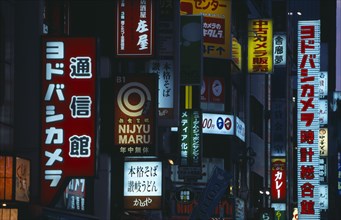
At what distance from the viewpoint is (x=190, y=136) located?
1694 inches

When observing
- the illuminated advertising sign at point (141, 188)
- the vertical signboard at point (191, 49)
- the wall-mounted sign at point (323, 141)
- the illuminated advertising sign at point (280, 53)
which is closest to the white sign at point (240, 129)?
the illuminated advertising sign at point (280, 53)

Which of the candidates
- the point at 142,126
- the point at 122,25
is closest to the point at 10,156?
the point at 142,126

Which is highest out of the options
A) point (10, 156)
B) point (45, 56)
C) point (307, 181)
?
point (45, 56)

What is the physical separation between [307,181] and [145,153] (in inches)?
1464

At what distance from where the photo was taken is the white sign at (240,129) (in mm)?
58569

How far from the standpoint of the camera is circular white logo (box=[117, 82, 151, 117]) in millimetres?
28641

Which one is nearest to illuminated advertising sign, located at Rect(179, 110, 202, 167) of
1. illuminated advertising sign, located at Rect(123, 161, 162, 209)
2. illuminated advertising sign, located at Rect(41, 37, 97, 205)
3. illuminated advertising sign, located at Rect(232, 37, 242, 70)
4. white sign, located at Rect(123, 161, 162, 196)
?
white sign, located at Rect(123, 161, 162, 196)

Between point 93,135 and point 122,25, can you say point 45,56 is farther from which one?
point 122,25

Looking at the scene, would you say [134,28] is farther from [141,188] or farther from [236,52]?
[236,52]

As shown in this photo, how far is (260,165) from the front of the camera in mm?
71500

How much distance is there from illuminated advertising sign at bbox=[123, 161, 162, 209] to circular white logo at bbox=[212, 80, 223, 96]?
23.5 metres

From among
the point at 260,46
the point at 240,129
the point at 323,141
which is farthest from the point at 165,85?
the point at 323,141

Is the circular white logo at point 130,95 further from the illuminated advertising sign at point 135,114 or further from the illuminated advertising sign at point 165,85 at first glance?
the illuminated advertising sign at point 165,85

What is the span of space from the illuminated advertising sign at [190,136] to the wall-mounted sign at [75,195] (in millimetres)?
12459
